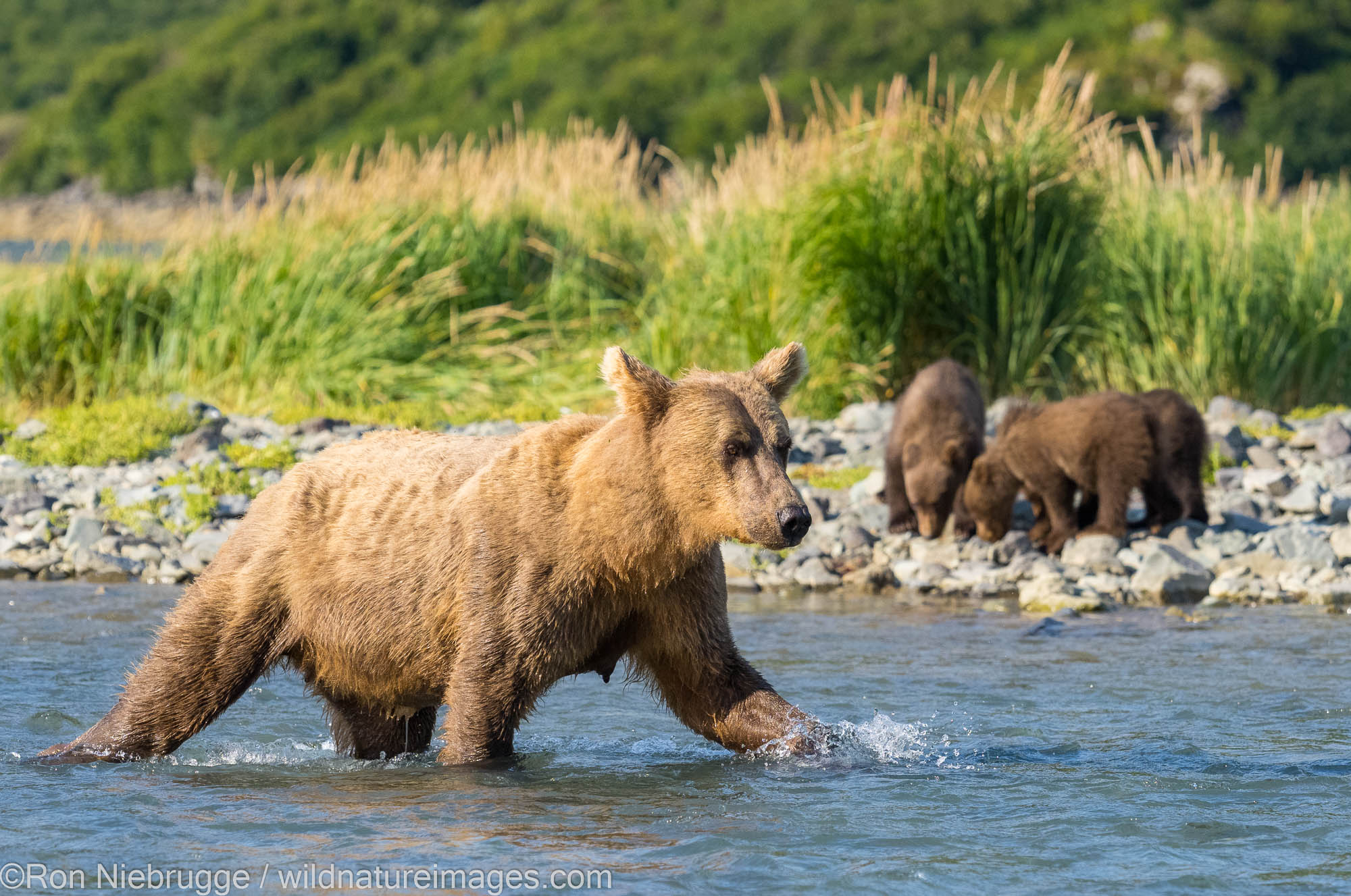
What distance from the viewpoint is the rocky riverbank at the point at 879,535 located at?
356 inches

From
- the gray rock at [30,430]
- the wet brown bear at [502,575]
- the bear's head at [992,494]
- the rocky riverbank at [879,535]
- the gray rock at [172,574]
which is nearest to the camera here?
the wet brown bear at [502,575]

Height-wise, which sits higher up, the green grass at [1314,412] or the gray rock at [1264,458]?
the green grass at [1314,412]

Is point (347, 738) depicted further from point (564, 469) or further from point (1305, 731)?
point (1305, 731)

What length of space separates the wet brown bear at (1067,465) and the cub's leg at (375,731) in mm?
5140

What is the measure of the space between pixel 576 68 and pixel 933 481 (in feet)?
250

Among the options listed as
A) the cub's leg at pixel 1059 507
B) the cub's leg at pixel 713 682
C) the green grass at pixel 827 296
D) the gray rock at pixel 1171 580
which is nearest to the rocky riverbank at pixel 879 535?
the gray rock at pixel 1171 580

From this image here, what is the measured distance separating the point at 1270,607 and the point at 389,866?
5948mm

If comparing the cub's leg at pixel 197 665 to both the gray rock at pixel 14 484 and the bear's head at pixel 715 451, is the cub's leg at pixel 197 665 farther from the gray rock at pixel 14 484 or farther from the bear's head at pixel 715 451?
the gray rock at pixel 14 484

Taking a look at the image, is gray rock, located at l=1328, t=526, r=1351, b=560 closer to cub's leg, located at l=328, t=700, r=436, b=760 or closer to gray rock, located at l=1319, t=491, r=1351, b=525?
gray rock, located at l=1319, t=491, r=1351, b=525

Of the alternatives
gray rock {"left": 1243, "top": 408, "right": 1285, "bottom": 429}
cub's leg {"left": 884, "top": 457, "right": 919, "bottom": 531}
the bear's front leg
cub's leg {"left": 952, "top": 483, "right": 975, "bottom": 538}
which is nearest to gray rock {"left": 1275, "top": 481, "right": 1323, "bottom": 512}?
gray rock {"left": 1243, "top": 408, "right": 1285, "bottom": 429}

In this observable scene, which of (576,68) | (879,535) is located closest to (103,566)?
(879,535)

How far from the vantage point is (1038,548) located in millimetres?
9945

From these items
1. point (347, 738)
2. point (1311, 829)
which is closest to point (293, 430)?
point (347, 738)

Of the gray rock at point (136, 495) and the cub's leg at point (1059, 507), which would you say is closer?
the cub's leg at point (1059, 507)
